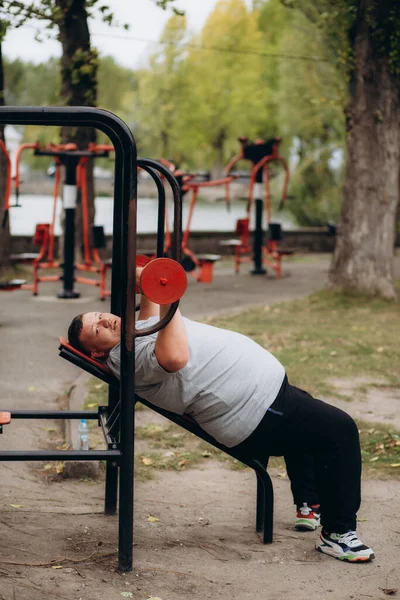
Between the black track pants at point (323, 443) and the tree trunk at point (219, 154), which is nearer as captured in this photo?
the black track pants at point (323, 443)

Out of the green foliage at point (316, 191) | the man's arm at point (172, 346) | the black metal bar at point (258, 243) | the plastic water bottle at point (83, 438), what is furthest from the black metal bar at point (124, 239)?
the green foliage at point (316, 191)

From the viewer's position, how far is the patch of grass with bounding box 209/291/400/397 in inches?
292

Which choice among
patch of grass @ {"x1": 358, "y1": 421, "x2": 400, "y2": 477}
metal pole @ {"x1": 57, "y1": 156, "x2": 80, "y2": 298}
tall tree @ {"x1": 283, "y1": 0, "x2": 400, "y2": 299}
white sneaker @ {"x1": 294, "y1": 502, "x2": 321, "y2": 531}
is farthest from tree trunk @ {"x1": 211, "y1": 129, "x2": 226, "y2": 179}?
white sneaker @ {"x1": 294, "y1": 502, "x2": 321, "y2": 531}

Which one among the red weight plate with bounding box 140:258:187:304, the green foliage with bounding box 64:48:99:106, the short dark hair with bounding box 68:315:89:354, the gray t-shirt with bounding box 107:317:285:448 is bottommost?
the gray t-shirt with bounding box 107:317:285:448

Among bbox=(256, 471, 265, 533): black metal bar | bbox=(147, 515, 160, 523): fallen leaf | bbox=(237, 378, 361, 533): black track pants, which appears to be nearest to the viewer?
bbox=(237, 378, 361, 533): black track pants

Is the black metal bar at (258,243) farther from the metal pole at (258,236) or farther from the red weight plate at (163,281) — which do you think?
the red weight plate at (163,281)

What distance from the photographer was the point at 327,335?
9.05m

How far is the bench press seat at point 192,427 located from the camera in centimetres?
370

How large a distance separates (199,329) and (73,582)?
1061mm

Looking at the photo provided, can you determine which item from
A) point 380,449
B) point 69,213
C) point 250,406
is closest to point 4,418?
point 250,406

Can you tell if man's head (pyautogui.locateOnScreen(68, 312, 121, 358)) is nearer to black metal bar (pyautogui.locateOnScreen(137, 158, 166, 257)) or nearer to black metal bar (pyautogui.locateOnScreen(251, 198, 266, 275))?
black metal bar (pyautogui.locateOnScreen(137, 158, 166, 257))

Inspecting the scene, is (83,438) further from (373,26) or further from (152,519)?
(373,26)

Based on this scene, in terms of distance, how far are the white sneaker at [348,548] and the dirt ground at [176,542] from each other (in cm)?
3

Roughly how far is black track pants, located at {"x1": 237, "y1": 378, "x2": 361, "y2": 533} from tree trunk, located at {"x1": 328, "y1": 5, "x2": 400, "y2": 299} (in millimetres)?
7435
